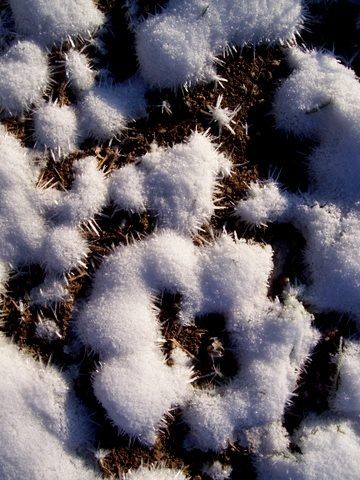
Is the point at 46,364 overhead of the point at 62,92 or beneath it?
beneath

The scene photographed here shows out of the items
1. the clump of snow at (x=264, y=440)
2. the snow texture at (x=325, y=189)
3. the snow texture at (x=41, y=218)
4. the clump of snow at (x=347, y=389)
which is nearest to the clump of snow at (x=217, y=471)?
the clump of snow at (x=264, y=440)

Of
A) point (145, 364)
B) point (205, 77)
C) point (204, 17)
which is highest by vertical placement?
point (204, 17)

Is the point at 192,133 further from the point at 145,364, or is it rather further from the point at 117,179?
the point at 145,364

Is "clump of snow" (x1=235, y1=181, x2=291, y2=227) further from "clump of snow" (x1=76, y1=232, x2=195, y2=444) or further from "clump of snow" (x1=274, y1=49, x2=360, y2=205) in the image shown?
"clump of snow" (x1=76, y1=232, x2=195, y2=444)

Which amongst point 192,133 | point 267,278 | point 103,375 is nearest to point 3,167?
point 192,133

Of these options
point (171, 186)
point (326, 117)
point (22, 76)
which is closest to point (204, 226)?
point (171, 186)
